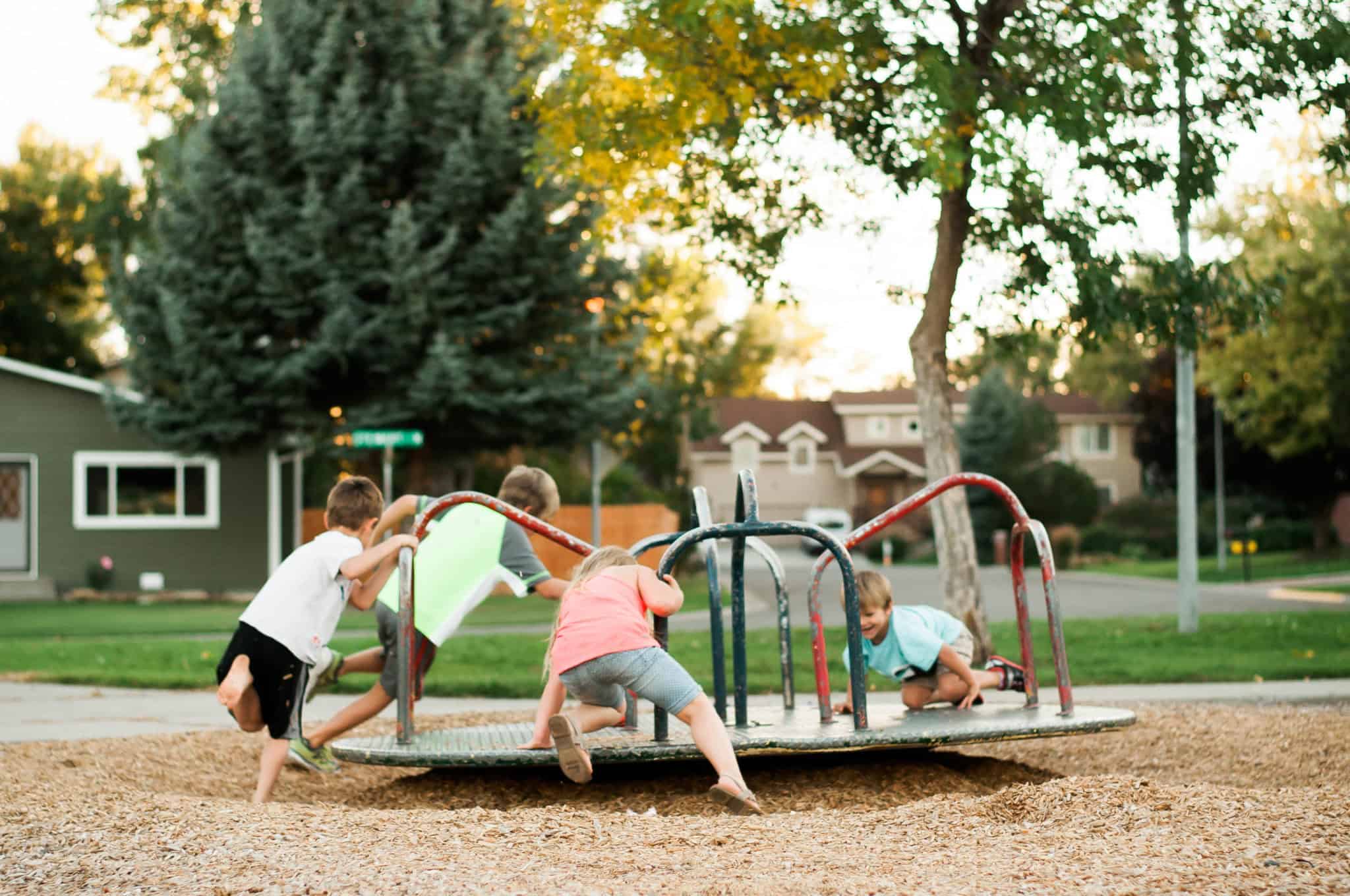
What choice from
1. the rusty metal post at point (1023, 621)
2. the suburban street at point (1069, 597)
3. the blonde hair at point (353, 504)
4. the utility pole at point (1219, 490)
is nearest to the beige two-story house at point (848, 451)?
the utility pole at point (1219, 490)

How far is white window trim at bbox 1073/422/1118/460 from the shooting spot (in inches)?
2756

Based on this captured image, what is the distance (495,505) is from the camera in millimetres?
6363

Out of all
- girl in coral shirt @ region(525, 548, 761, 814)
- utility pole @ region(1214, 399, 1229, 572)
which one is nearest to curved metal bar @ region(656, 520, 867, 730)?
girl in coral shirt @ region(525, 548, 761, 814)

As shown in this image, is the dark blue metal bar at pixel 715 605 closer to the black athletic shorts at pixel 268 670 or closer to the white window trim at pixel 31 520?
the black athletic shorts at pixel 268 670

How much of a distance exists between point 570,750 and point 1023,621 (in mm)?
2773

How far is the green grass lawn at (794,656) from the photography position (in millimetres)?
11742

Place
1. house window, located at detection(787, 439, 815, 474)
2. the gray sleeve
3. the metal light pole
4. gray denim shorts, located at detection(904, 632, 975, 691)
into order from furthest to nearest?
1. house window, located at detection(787, 439, 815, 474)
2. the metal light pole
3. gray denim shorts, located at detection(904, 632, 975, 691)
4. the gray sleeve

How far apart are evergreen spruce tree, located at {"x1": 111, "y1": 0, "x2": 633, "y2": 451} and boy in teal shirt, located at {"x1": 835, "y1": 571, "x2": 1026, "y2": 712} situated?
15.9m

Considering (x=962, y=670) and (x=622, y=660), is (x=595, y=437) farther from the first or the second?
(x=622, y=660)

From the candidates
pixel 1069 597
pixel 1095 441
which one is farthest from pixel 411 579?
pixel 1095 441

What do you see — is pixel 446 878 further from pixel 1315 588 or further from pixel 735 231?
pixel 1315 588

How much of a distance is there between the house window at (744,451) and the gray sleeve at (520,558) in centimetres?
6338

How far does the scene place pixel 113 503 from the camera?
27109 mm

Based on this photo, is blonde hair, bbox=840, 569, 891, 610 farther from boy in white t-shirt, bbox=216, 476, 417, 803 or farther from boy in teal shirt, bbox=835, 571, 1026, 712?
boy in white t-shirt, bbox=216, 476, 417, 803
